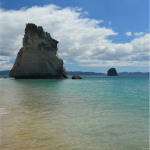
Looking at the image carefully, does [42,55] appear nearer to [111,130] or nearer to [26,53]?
[26,53]

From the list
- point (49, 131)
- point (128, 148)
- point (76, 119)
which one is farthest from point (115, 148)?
point (76, 119)

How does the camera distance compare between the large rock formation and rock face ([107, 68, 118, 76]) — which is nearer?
the large rock formation

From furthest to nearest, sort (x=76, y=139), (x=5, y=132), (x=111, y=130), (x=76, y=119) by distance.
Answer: (x=76, y=119), (x=111, y=130), (x=5, y=132), (x=76, y=139)

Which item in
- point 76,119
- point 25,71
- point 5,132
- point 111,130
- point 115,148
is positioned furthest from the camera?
point 25,71

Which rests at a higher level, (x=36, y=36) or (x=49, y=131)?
(x=36, y=36)

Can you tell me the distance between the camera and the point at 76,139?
14.6ft

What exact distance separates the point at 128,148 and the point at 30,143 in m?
2.54

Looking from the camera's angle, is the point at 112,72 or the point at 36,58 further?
the point at 112,72

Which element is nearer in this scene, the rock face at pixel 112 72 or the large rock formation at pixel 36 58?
the large rock formation at pixel 36 58

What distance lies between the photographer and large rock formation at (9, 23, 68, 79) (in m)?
52.6

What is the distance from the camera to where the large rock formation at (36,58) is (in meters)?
52.6

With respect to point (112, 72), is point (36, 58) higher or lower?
higher

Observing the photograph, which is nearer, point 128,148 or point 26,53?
point 128,148

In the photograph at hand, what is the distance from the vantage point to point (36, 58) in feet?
176
